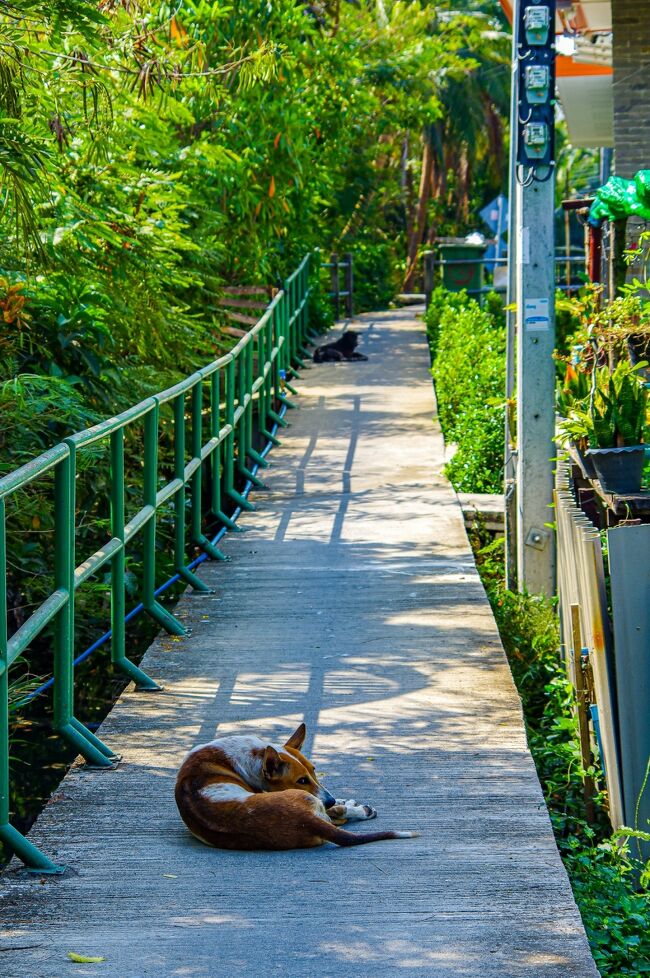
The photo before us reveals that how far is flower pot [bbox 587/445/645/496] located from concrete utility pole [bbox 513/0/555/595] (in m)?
1.73

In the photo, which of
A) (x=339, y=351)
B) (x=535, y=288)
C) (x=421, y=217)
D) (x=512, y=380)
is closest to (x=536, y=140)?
(x=535, y=288)

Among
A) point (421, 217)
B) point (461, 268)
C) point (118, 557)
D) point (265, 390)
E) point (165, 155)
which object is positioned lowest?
point (118, 557)

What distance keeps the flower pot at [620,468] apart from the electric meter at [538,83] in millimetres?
2781

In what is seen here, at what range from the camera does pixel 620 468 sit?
6.23 meters

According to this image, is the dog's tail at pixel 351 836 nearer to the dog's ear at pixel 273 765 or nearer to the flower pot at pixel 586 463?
the dog's ear at pixel 273 765

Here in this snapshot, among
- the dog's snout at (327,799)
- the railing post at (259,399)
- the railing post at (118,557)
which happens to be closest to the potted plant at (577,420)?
the railing post at (118,557)

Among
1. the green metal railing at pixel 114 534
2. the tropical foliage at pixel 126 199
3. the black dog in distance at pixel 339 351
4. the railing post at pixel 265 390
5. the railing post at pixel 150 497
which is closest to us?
the green metal railing at pixel 114 534

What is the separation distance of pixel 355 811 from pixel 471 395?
30.0ft

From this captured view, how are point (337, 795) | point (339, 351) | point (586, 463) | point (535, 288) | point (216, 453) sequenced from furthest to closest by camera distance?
point (339, 351) → point (216, 453) → point (535, 288) → point (586, 463) → point (337, 795)

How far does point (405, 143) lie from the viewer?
40.6m

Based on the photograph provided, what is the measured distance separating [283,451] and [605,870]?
8352 millimetres

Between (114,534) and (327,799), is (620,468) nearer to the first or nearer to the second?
(114,534)

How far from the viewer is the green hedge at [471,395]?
11.1 m

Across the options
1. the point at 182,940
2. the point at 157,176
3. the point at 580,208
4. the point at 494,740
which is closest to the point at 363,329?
the point at 580,208
